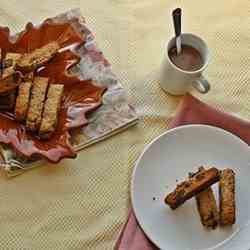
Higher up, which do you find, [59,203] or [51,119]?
[51,119]

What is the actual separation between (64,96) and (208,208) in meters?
0.29

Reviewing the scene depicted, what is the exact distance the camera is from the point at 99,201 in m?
0.88

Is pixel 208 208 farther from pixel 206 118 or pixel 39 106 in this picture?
pixel 39 106

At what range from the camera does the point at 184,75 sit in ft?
3.01

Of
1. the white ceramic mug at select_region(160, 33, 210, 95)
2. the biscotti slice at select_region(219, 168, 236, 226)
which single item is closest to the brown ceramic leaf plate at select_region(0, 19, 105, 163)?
the white ceramic mug at select_region(160, 33, 210, 95)

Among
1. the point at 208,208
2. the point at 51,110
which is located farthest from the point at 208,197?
the point at 51,110

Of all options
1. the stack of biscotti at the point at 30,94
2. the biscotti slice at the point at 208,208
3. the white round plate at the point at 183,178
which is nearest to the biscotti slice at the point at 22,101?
the stack of biscotti at the point at 30,94

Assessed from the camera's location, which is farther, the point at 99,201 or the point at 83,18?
the point at 83,18

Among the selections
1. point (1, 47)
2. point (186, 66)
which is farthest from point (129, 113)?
point (1, 47)

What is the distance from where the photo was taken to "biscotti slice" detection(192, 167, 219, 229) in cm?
84

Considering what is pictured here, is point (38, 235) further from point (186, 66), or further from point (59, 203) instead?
point (186, 66)

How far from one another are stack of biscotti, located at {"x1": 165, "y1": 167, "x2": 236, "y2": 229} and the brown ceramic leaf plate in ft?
0.57

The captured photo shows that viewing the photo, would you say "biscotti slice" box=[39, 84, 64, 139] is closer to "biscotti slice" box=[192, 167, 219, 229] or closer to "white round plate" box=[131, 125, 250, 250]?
"white round plate" box=[131, 125, 250, 250]

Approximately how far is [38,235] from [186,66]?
37 cm
